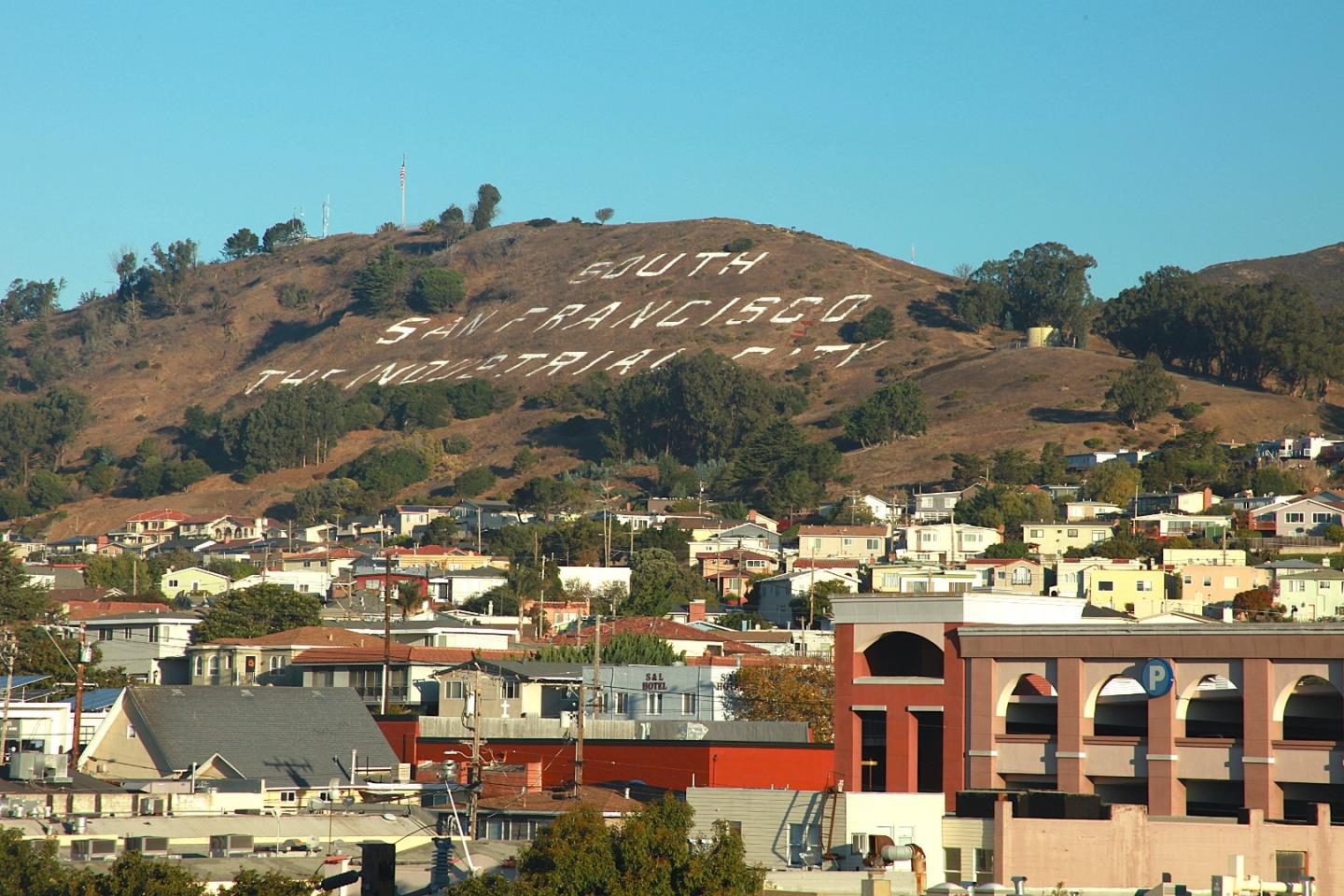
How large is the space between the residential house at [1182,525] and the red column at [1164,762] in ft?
293

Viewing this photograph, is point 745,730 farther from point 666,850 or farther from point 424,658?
point 666,850

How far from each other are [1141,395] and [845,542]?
49.8 meters

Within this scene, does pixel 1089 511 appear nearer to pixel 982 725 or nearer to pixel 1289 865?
pixel 982 725

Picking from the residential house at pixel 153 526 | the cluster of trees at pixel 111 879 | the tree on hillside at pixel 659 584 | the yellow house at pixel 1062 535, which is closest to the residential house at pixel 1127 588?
the yellow house at pixel 1062 535

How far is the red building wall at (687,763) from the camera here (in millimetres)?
60750

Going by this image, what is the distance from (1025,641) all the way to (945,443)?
453 feet

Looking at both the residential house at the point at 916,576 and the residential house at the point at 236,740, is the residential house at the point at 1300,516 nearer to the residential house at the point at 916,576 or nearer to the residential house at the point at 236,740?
the residential house at the point at 916,576

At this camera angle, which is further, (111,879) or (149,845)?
(149,845)

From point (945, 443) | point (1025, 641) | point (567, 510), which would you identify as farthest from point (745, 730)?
point (945, 443)

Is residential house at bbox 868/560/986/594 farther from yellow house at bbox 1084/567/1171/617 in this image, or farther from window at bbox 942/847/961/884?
window at bbox 942/847/961/884

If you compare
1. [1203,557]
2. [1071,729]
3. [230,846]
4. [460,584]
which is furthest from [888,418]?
[230,846]

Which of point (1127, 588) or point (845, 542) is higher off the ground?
point (845, 542)

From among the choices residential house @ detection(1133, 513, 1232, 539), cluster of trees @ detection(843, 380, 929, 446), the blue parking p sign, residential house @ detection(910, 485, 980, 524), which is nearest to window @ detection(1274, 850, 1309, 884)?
the blue parking p sign

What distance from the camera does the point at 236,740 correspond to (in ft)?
198
